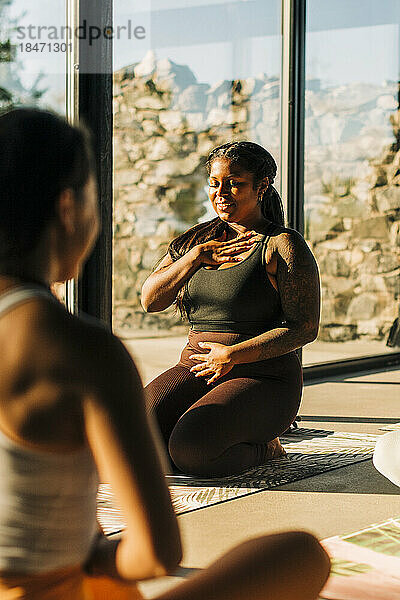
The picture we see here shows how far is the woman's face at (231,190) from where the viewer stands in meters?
Result: 2.90

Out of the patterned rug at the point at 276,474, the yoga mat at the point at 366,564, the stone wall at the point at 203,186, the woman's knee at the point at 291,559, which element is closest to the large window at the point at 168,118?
the stone wall at the point at 203,186

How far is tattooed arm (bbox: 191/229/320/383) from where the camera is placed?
285 centimetres

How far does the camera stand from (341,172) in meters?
5.35

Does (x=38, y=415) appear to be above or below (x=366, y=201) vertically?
below

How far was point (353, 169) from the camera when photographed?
5465mm

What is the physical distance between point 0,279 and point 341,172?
4.59m

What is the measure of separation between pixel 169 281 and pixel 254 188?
1.30 ft

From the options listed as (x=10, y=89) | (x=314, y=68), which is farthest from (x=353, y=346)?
(x=10, y=89)

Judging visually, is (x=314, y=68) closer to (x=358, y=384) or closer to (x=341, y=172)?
(x=341, y=172)

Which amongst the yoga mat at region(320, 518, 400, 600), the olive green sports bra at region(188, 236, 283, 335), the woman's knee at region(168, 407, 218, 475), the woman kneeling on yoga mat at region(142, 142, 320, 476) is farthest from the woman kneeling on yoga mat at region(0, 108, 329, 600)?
the olive green sports bra at region(188, 236, 283, 335)

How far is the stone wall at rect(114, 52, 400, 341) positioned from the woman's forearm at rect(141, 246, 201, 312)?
68 cm

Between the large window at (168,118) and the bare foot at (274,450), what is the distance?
0.93 meters

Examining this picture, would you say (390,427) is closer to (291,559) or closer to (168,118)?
(168,118)

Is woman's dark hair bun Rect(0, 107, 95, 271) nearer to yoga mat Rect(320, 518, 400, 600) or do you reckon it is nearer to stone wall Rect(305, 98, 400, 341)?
yoga mat Rect(320, 518, 400, 600)
